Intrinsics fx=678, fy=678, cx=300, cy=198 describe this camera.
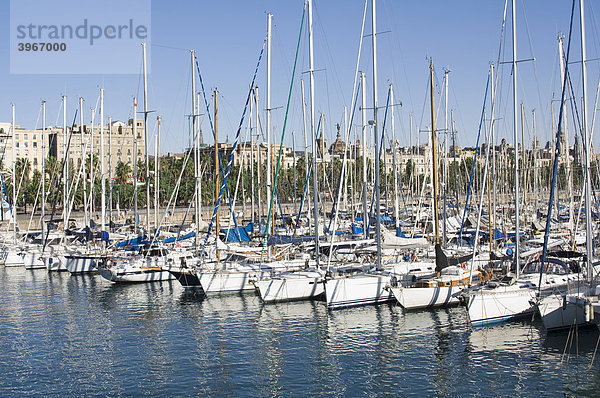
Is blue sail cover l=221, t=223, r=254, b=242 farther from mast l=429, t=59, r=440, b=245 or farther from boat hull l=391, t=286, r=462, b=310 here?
boat hull l=391, t=286, r=462, b=310

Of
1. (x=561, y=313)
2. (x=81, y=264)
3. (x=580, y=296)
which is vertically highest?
(x=580, y=296)

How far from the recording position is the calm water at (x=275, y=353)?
23.1 metres

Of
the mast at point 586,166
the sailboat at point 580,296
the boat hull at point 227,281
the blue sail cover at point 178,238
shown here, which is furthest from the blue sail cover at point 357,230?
the mast at point 586,166

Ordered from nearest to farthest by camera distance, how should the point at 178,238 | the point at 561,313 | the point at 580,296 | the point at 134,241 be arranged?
the point at 580,296
the point at 561,313
the point at 134,241
the point at 178,238

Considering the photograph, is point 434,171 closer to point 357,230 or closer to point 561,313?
point 561,313

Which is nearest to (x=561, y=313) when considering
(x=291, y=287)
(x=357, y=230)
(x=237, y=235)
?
(x=291, y=287)

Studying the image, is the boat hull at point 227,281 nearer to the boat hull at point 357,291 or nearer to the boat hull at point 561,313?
the boat hull at point 357,291

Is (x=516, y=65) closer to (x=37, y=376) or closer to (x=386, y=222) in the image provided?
(x=37, y=376)

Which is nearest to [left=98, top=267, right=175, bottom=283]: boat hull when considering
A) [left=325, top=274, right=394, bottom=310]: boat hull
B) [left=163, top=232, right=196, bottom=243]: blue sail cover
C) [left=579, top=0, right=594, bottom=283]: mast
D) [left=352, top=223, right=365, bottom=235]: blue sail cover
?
[left=163, top=232, right=196, bottom=243]: blue sail cover

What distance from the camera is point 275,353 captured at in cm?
2719

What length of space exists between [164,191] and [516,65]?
A: 77797mm

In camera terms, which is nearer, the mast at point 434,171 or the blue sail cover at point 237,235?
the mast at point 434,171

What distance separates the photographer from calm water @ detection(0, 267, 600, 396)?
2314 centimetres

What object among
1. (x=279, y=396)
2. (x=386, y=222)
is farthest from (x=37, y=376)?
(x=386, y=222)
